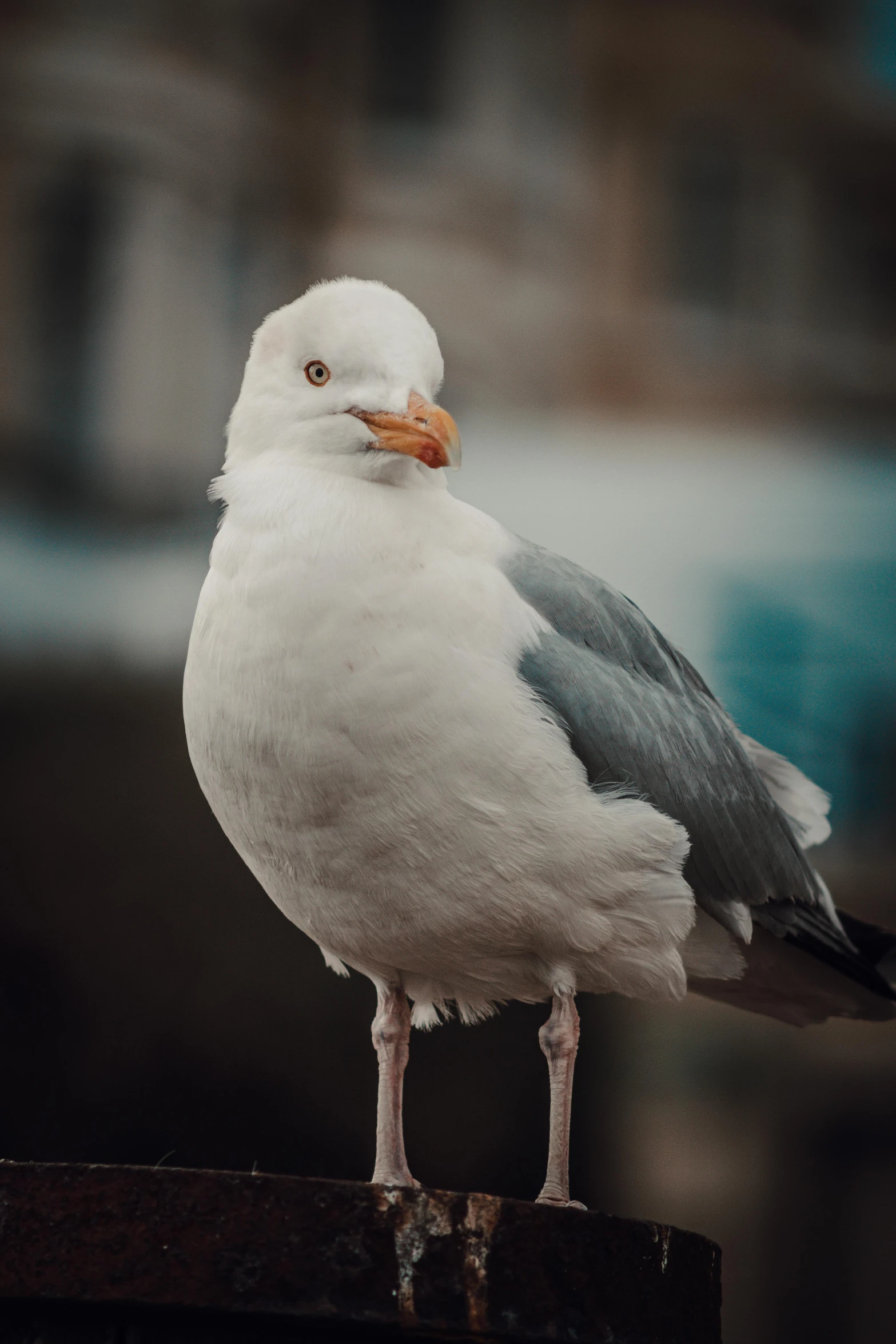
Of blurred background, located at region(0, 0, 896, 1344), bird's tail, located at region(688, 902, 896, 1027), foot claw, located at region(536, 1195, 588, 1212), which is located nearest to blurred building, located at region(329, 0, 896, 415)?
blurred background, located at region(0, 0, 896, 1344)

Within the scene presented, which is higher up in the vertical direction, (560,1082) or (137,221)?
(137,221)

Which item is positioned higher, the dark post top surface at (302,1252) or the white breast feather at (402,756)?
the white breast feather at (402,756)

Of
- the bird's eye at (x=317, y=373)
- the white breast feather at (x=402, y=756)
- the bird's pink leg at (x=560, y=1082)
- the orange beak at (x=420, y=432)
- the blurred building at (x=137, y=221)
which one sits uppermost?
the blurred building at (x=137, y=221)

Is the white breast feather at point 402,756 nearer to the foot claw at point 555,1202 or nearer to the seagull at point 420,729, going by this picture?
Result: the seagull at point 420,729

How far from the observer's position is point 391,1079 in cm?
308

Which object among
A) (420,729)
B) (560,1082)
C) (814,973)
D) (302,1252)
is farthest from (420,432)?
(814,973)

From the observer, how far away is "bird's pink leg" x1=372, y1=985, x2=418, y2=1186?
2980 millimetres

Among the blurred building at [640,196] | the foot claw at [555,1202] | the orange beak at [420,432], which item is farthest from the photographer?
the blurred building at [640,196]

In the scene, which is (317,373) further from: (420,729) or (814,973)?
(814,973)

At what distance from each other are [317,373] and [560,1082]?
4.30ft

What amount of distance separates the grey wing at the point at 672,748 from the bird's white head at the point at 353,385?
13.2 inches

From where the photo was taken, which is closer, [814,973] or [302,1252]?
[302,1252]

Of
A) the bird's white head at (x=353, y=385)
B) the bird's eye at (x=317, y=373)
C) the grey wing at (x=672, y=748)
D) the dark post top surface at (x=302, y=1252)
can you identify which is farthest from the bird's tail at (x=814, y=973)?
the bird's eye at (x=317, y=373)

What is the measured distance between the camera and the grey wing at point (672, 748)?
2.95m
